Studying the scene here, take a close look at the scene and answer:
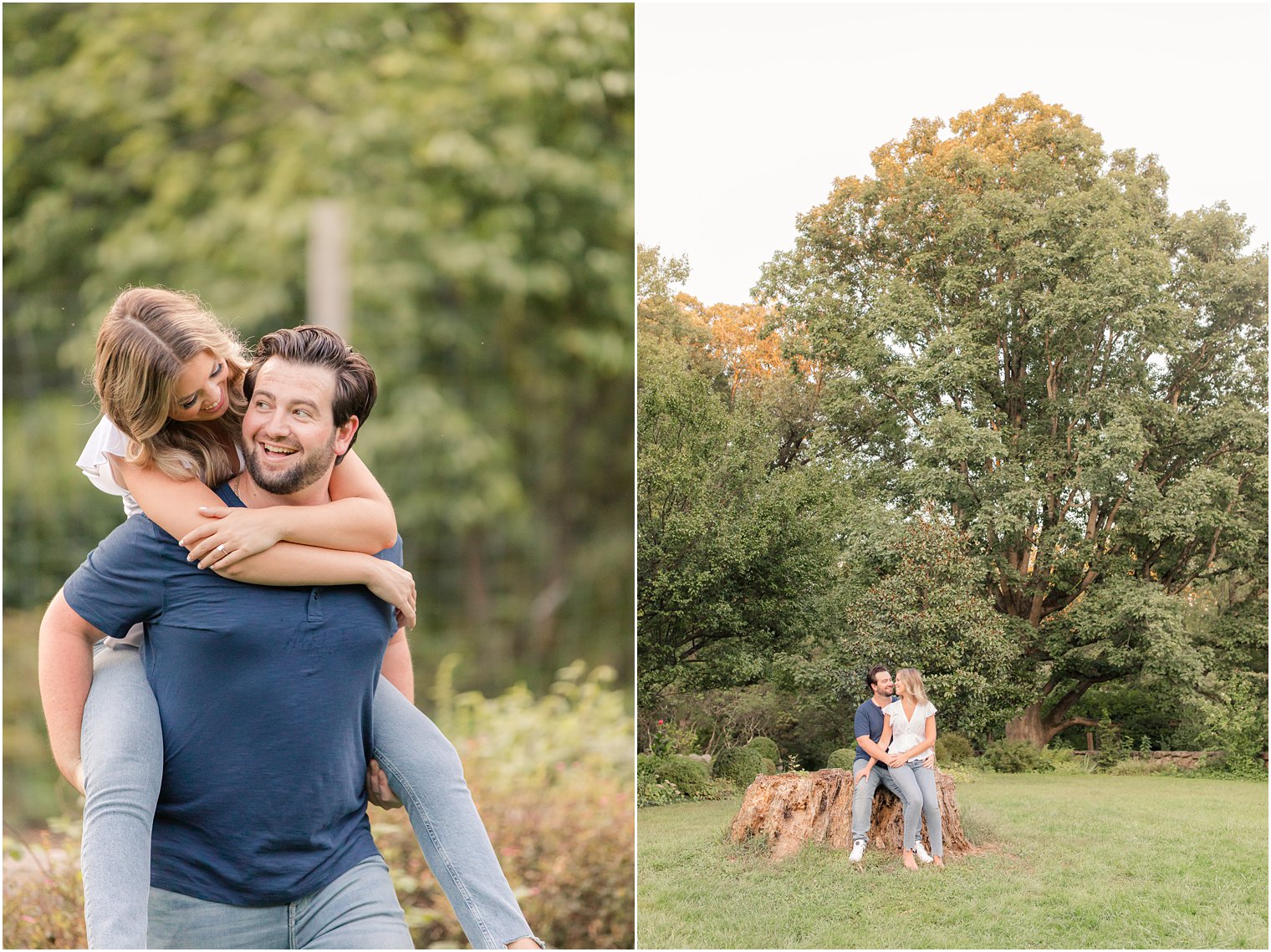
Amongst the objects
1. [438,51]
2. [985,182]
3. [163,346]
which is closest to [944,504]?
[985,182]

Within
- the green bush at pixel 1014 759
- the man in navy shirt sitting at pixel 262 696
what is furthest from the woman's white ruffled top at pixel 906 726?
the man in navy shirt sitting at pixel 262 696

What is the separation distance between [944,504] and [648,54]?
2223 mm

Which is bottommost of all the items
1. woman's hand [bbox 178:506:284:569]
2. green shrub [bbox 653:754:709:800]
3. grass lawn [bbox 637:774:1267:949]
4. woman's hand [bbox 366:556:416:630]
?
grass lawn [bbox 637:774:1267:949]

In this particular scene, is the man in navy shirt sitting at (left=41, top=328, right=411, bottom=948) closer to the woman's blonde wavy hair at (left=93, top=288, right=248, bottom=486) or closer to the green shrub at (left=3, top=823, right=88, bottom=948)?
the woman's blonde wavy hair at (left=93, top=288, right=248, bottom=486)

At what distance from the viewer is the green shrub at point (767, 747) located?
4613 millimetres

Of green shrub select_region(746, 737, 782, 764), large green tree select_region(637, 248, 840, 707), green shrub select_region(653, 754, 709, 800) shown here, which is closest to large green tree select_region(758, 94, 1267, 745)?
large green tree select_region(637, 248, 840, 707)

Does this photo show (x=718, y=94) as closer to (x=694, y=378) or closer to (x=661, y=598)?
(x=694, y=378)

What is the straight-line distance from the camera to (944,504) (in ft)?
15.1

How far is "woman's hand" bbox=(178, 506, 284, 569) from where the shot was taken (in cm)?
168

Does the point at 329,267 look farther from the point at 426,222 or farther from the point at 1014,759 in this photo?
the point at 1014,759

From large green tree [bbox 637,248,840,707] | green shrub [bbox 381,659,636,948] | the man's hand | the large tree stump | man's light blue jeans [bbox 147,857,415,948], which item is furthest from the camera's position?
large green tree [bbox 637,248,840,707]

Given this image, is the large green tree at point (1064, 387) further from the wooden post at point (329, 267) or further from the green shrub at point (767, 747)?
the wooden post at point (329, 267)

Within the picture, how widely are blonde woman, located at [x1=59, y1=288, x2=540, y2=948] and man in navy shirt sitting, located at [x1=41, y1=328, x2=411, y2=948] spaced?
0.04 m

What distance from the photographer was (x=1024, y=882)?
4348mm
